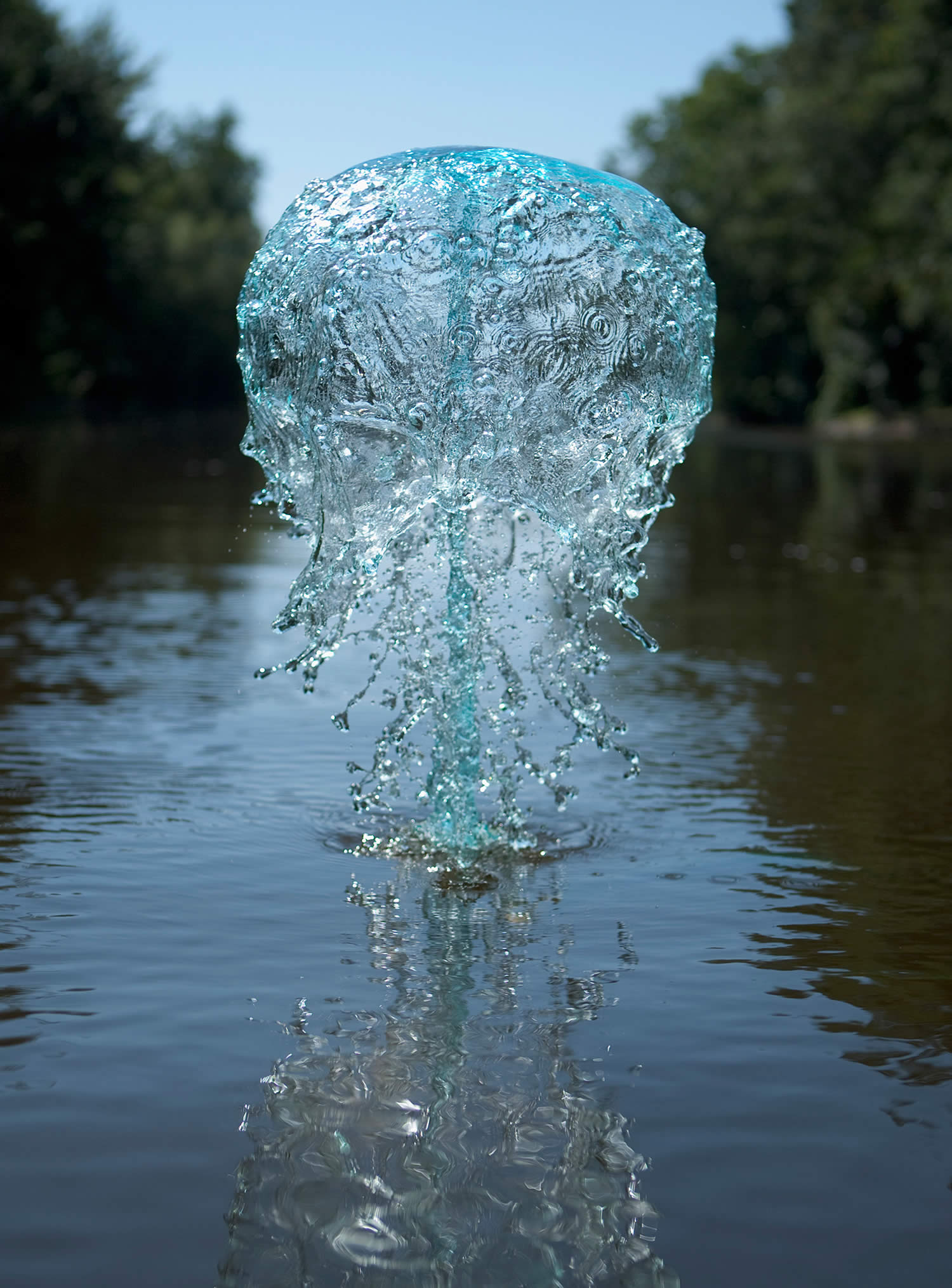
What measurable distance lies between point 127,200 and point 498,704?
157 ft

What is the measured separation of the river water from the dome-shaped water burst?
100 cm

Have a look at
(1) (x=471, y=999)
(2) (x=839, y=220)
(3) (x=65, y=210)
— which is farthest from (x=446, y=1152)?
(2) (x=839, y=220)

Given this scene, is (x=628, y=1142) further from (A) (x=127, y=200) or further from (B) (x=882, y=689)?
(A) (x=127, y=200)

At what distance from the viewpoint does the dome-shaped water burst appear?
761 centimetres

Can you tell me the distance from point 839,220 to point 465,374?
66.2 m

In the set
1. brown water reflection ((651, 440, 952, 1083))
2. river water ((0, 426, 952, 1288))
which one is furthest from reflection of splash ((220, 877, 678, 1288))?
brown water reflection ((651, 440, 952, 1083))

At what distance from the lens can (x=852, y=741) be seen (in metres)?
10.2

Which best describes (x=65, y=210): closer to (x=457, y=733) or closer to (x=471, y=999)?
(x=457, y=733)

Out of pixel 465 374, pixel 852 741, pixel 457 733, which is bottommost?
pixel 852 741

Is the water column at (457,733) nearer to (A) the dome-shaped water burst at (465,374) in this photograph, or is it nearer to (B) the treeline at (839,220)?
(A) the dome-shaped water burst at (465,374)

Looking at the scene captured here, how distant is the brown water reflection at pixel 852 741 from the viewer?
20.4 feet

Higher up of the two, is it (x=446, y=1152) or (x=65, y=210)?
(x=65, y=210)

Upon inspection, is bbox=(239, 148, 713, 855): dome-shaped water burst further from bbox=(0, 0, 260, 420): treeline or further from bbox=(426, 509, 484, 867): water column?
bbox=(0, 0, 260, 420): treeline

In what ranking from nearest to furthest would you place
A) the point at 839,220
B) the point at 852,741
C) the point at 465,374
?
1. the point at 465,374
2. the point at 852,741
3. the point at 839,220
